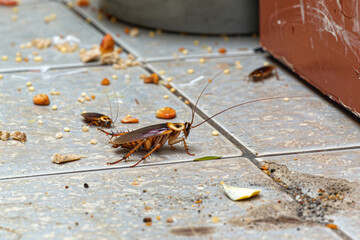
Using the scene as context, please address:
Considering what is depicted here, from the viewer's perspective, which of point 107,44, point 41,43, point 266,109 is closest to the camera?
point 266,109

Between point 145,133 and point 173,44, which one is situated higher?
point 145,133

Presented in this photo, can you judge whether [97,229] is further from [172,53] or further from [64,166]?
[172,53]

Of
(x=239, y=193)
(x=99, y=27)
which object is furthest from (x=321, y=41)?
(x=99, y=27)

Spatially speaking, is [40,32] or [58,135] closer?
[58,135]

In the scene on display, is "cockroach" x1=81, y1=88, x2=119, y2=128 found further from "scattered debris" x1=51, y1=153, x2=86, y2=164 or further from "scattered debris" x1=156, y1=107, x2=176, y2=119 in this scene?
"scattered debris" x1=51, y1=153, x2=86, y2=164

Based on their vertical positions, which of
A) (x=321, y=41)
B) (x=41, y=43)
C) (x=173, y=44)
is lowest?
(x=173, y=44)

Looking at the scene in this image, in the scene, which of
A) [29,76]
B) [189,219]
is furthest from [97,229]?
[29,76]

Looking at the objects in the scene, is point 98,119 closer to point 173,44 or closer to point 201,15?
point 173,44
